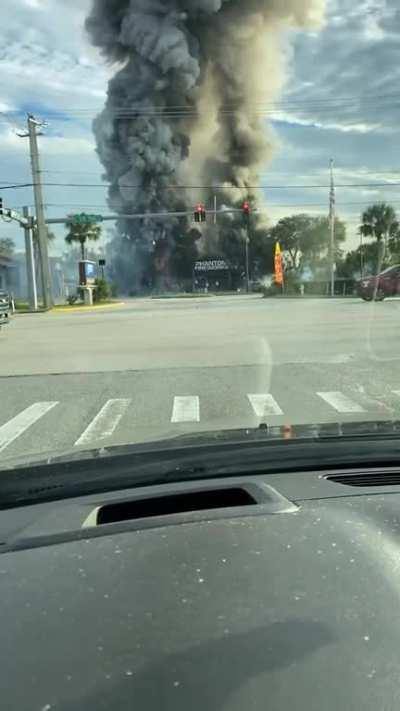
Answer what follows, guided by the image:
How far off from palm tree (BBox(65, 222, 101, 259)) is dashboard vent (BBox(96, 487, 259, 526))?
74376 mm

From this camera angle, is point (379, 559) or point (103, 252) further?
point (103, 252)

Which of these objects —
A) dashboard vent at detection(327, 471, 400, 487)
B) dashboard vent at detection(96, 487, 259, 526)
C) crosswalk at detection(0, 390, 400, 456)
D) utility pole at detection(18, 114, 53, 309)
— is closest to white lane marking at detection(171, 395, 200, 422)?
crosswalk at detection(0, 390, 400, 456)

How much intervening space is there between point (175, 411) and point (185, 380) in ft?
8.26

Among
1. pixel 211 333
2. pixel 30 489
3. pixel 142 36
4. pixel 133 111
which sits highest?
pixel 142 36

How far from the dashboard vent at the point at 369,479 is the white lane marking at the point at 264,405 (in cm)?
509

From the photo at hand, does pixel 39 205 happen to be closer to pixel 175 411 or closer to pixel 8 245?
pixel 175 411

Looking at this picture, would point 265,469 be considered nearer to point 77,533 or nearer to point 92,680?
point 77,533

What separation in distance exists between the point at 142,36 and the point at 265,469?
88.3 meters

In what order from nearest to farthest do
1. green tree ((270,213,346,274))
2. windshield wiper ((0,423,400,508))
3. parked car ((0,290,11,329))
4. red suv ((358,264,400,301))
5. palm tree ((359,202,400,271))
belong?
1. windshield wiper ((0,423,400,508))
2. parked car ((0,290,11,329))
3. red suv ((358,264,400,301))
4. green tree ((270,213,346,274))
5. palm tree ((359,202,400,271))

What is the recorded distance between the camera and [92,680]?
1.52 m

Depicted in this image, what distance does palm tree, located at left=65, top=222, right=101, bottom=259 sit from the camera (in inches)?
2968

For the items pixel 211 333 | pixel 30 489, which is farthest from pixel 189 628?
pixel 211 333

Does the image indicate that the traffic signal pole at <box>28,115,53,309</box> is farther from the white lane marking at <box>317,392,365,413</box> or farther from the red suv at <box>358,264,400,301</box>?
the white lane marking at <box>317,392,365,413</box>

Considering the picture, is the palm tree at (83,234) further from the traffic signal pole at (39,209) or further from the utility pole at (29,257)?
the traffic signal pole at (39,209)
